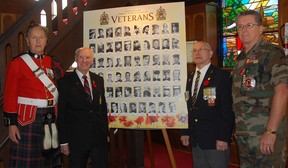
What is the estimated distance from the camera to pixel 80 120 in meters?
2.47

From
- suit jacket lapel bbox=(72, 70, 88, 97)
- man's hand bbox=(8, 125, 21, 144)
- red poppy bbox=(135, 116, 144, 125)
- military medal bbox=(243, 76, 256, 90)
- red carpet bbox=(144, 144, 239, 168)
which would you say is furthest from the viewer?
red carpet bbox=(144, 144, 239, 168)

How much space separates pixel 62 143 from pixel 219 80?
4.15 feet

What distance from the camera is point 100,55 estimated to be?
10.2 feet

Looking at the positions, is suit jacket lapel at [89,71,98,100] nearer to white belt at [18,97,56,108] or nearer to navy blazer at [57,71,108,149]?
navy blazer at [57,71,108,149]

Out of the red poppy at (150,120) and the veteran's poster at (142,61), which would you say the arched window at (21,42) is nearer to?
the veteran's poster at (142,61)

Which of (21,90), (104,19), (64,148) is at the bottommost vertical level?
(64,148)

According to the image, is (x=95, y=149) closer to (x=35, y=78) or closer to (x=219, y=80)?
(x=35, y=78)

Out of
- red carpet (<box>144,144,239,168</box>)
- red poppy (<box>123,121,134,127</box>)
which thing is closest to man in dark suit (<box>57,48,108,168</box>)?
red poppy (<box>123,121,134,127</box>)

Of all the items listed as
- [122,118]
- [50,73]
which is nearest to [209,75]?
[122,118]

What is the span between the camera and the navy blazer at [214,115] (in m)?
2.32

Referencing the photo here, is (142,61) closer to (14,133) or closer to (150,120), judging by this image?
(150,120)

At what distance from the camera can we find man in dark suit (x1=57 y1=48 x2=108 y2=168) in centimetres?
246

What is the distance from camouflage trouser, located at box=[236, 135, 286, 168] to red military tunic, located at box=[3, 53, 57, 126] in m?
1.46

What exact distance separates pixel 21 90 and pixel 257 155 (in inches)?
66.4
